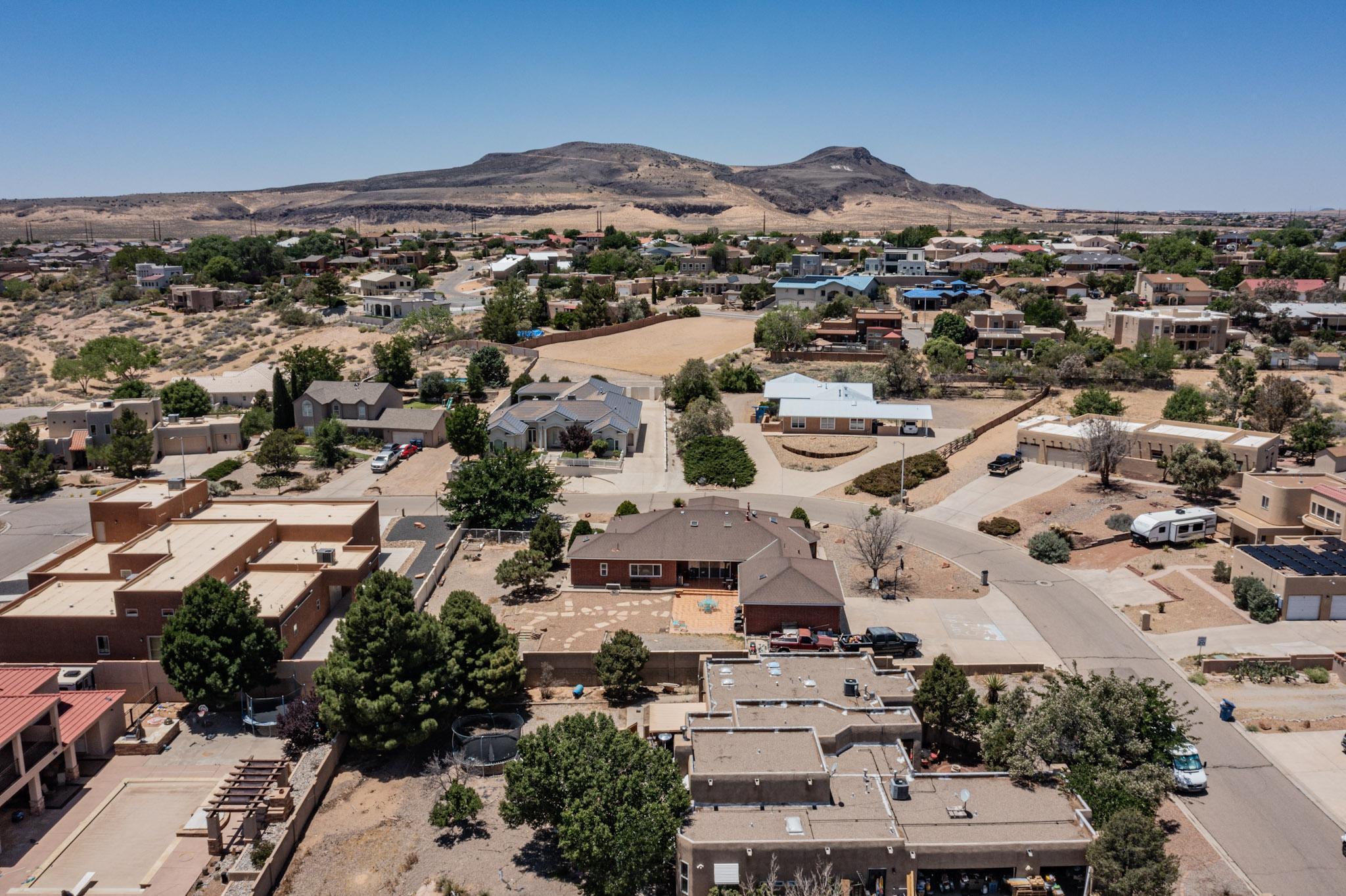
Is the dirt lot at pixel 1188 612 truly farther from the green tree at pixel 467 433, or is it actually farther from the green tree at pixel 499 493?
the green tree at pixel 467 433

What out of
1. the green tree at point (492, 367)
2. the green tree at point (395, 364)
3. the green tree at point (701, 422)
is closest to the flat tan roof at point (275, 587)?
the green tree at point (701, 422)

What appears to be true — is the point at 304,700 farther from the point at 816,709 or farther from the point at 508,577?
the point at 816,709

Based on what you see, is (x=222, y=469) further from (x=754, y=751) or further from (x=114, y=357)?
(x=754, y=751)

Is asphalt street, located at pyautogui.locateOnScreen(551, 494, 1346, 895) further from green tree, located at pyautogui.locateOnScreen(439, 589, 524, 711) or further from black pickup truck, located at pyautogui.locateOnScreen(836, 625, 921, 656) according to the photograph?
green tree, located at pyautogui.locateOnScreen(439, 589, 524, 711)

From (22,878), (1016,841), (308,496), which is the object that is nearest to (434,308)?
(308,496)

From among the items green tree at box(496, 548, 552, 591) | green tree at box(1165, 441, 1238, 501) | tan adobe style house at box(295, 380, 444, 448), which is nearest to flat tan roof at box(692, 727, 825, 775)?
green tree at box(496, 548, 552, 591)
